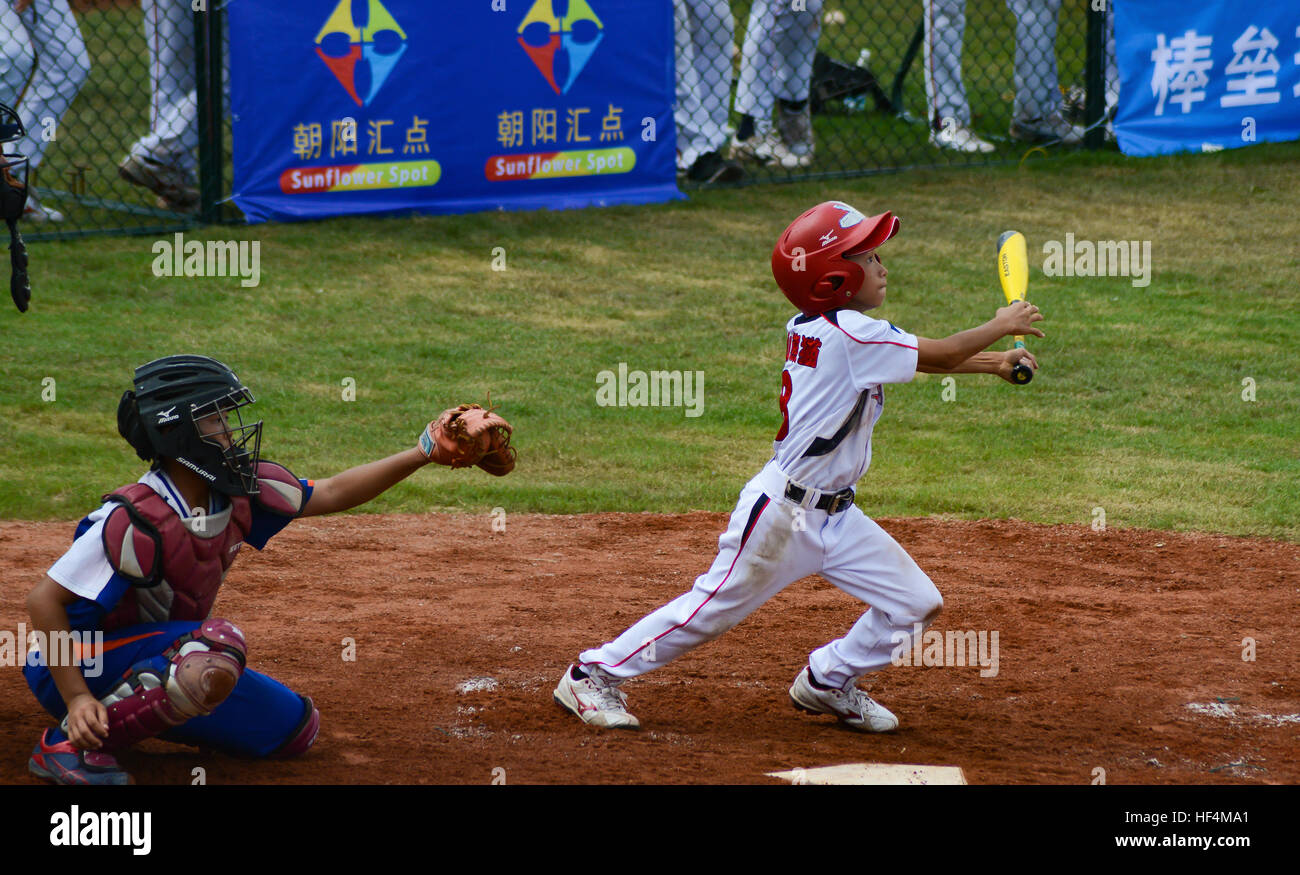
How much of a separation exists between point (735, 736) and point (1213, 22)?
9.90 meters

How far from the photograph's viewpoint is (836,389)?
3873 mm

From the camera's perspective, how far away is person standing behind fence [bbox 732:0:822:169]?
12016 mm

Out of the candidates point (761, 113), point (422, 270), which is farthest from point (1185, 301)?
point (422, 270)

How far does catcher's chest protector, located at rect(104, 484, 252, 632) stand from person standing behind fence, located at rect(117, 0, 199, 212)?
720 centimetres

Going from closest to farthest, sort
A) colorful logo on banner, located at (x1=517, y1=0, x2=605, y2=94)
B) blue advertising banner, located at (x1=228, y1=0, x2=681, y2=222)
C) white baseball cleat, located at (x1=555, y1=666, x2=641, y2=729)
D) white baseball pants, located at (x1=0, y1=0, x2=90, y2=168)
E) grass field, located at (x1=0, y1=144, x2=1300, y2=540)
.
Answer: white baseball cleat, located at (x1=555, y1=666, x2=641, y2=729) < grass field, located at (x1=0, y1=144, x2=1300, y2=540) < white baseball pants, located at (x1=0, y1=0, x2=90, y2=168) < blue advertising banner, located at (x1=228, y1=0, x2=681, y2=222) < colorful logo on banner, located at (x1=517, y1=0, x2=605, y2=94)

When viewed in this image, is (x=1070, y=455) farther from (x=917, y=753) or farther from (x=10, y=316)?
(x=10, y=316)

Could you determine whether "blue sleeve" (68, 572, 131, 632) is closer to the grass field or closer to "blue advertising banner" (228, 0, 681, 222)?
the grass field

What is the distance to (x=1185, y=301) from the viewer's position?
32.2 ft

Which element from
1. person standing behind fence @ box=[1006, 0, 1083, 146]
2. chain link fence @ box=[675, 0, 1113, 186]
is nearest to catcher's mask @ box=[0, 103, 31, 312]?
chain link fence @ box=[675, 0, 1113, 186]

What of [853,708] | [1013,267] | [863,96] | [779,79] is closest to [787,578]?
[853,708]

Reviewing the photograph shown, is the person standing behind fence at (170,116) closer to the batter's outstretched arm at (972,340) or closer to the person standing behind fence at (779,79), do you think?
the person standing behind fence at (779,79)

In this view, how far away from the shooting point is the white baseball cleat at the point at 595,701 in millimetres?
4078

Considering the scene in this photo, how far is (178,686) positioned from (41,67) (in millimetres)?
8103

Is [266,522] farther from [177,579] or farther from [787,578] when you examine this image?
[787,578]
